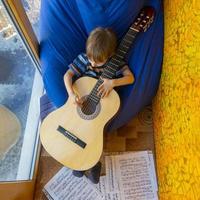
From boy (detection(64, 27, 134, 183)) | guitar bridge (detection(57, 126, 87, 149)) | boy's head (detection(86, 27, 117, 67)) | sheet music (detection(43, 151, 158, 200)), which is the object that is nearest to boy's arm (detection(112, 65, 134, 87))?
boy (detection(64, 27, 134, 183))

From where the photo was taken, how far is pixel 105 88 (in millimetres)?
1292

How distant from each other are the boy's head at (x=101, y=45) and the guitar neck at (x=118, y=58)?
0.05 m

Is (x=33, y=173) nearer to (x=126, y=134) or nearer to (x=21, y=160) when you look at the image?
(x=21, y=160)

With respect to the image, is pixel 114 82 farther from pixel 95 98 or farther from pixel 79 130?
pixel 79 130

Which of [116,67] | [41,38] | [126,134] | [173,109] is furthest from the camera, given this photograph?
[126,134]

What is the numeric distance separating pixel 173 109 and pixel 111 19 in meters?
0.47

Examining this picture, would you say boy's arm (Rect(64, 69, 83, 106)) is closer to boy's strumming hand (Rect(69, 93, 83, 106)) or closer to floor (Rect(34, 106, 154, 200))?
boy's strumming hand (Rect(69, 93, 83, 106))

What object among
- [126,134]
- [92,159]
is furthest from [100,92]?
[126,134]

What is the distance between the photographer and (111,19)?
1350 millimetres

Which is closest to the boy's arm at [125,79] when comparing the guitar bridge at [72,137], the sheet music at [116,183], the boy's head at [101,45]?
the boy's head at [101,45]

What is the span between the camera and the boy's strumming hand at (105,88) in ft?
4.23

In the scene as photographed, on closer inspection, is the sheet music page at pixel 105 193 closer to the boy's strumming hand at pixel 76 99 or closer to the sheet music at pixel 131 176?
the sheet music at pixel 131 176

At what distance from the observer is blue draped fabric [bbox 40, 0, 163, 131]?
1.32 meters

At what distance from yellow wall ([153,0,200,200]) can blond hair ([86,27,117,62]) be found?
0.23 meters
